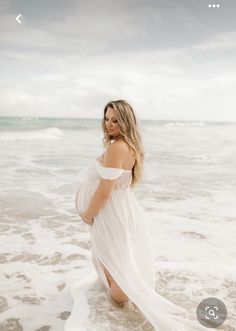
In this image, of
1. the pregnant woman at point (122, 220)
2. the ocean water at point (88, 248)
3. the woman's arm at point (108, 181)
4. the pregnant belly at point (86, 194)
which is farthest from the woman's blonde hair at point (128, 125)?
the ocean water at point (88, 248)

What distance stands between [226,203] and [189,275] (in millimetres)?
4098

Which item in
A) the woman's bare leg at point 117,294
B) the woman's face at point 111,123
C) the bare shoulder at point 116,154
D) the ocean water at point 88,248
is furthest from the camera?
the ocean water at point 88,248

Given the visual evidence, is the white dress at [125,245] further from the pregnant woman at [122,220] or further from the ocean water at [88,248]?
the ocean water at [88,248]

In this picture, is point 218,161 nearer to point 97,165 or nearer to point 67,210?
point 67,210

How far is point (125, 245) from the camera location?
3.57 m

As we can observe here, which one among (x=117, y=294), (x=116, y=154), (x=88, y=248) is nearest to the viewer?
(x=116, y=154)

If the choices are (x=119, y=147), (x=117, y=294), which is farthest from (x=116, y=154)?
(x=117, y=294)

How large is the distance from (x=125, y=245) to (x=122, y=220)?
9.2 inches

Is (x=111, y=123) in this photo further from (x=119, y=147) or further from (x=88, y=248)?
(x=88, y=248)

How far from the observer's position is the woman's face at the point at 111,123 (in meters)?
3.51

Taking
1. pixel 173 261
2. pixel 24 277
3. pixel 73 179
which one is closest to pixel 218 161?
pixel 73 179
